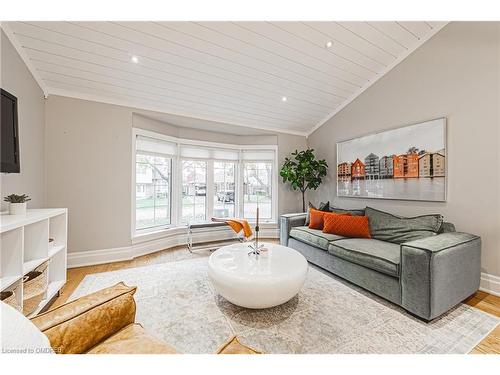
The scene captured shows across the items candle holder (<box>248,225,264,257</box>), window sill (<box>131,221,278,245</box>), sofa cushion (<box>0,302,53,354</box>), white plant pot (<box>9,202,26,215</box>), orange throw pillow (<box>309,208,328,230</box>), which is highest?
white plant pot (<box>9,202,26,215</box>)

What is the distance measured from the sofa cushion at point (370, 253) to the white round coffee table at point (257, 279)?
0.65 metres

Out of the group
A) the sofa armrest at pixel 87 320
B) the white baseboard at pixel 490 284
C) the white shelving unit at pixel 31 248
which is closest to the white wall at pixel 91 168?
the white shelving unit at pixel 31 248

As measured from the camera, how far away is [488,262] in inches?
86.5

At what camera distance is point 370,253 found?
7.00 feet

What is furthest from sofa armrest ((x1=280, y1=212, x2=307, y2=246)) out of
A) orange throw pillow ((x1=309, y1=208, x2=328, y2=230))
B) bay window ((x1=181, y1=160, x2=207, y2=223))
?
bay window ((x1=181, y1=160, x2=207, y2=223))

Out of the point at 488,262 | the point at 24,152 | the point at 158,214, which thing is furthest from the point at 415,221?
the point at 24,152

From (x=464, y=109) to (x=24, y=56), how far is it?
185 inches

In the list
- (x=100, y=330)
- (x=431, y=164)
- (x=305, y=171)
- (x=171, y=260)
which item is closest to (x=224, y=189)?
(x=305, y=171)

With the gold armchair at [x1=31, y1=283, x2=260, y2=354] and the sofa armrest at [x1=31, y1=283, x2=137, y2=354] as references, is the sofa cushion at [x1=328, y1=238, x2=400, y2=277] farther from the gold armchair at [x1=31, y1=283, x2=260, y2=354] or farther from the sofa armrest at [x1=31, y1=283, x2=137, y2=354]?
the sofa armrest at [x1=31, y1=283, x2=137, y2=354]

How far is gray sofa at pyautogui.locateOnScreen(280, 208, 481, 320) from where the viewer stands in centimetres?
167

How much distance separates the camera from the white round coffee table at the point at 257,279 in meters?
1.63

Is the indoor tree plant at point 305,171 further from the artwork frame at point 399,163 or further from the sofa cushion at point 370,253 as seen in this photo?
the sofa cushion at point 370,253

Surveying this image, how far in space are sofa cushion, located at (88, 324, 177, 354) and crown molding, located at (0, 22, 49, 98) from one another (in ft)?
8.91

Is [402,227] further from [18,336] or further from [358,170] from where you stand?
[18,336]
